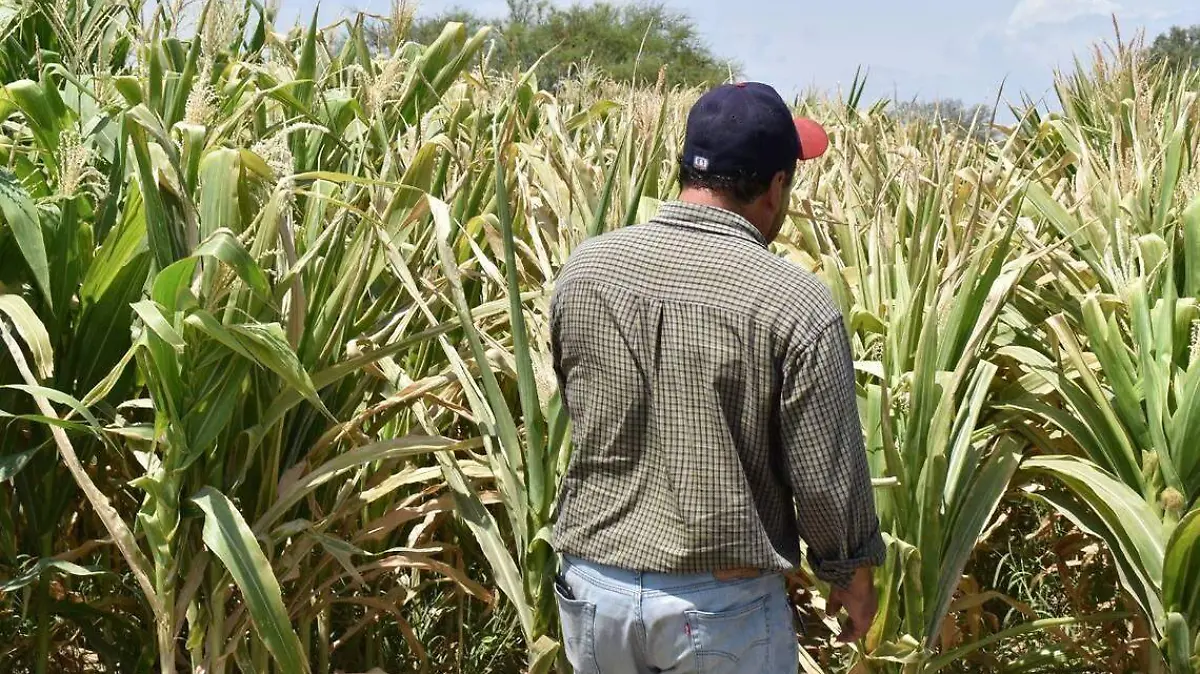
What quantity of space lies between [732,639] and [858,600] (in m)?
0.24

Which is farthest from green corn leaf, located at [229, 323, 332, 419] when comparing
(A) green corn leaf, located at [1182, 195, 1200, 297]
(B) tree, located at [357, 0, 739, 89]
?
(B) tree, located at [357, 0, 739, 89]

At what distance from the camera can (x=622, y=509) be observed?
6.23 feet

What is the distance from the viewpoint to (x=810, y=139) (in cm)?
211

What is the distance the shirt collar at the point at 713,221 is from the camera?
6.15 feet

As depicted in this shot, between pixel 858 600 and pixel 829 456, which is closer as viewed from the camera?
pixel 829 456

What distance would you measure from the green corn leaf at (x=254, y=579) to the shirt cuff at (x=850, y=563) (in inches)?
36.9

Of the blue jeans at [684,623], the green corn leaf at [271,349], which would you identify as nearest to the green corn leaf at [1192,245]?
the blue jeans at [684,623]

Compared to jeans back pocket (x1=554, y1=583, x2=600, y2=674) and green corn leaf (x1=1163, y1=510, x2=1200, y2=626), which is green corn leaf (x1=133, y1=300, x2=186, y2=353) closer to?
jeans back pocket (x1=554, y1=583, x2=600, y2=674)

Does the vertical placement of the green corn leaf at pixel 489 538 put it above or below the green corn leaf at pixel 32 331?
below

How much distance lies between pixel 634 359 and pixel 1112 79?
125 inches

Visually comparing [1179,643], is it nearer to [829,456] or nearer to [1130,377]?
[1130,377]

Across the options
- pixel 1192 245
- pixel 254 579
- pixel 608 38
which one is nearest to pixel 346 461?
pixel 254 579

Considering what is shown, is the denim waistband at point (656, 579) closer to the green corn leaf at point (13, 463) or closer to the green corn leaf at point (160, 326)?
the green corn leaf at point (160, 326)

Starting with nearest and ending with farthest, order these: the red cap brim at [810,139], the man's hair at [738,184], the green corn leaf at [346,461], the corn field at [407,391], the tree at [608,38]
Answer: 1. the man's hair at [738,184]
2. the red cap brim at [810,139]
3. the corn field at [407,391]
4. the green corn leaf at [346,461]
5. the tree at [608,38]
